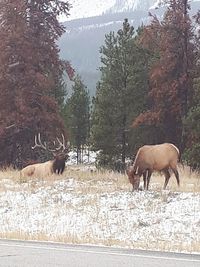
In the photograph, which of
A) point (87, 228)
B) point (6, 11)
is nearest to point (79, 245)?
point (87, 228)

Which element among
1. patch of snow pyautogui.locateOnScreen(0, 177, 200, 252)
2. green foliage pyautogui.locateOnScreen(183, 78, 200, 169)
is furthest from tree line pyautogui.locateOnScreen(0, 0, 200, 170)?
patch of snow pyautogui.locateOnScreen(0, 177, 200, 252)

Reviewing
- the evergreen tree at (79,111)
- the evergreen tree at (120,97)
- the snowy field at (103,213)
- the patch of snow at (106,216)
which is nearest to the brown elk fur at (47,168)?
the snowy field at (103,213)

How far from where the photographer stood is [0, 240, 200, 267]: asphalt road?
9.73 m

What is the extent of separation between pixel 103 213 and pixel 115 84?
27144 millimetres

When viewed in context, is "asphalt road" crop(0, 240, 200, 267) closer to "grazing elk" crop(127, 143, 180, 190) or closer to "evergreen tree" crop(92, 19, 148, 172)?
"grazing elk" crop(127, 143, 180, 190)

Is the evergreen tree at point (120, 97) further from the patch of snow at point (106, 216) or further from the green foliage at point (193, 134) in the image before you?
the patch of snow at point (106, 216)

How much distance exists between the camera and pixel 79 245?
1227 cm

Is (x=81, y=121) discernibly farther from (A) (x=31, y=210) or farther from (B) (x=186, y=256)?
(B) (x=186, y=256)

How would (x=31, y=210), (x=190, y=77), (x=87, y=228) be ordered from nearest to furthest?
(x=87, y=228) → (x=31, y=210) → (x=190, y=77)

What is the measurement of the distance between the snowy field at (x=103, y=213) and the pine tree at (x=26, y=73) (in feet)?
34.9

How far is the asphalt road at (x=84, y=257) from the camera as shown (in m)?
9.73

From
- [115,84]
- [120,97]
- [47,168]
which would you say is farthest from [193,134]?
[115,84]

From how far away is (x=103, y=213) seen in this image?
16.6 meters

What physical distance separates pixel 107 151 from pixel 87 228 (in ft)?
91.5
